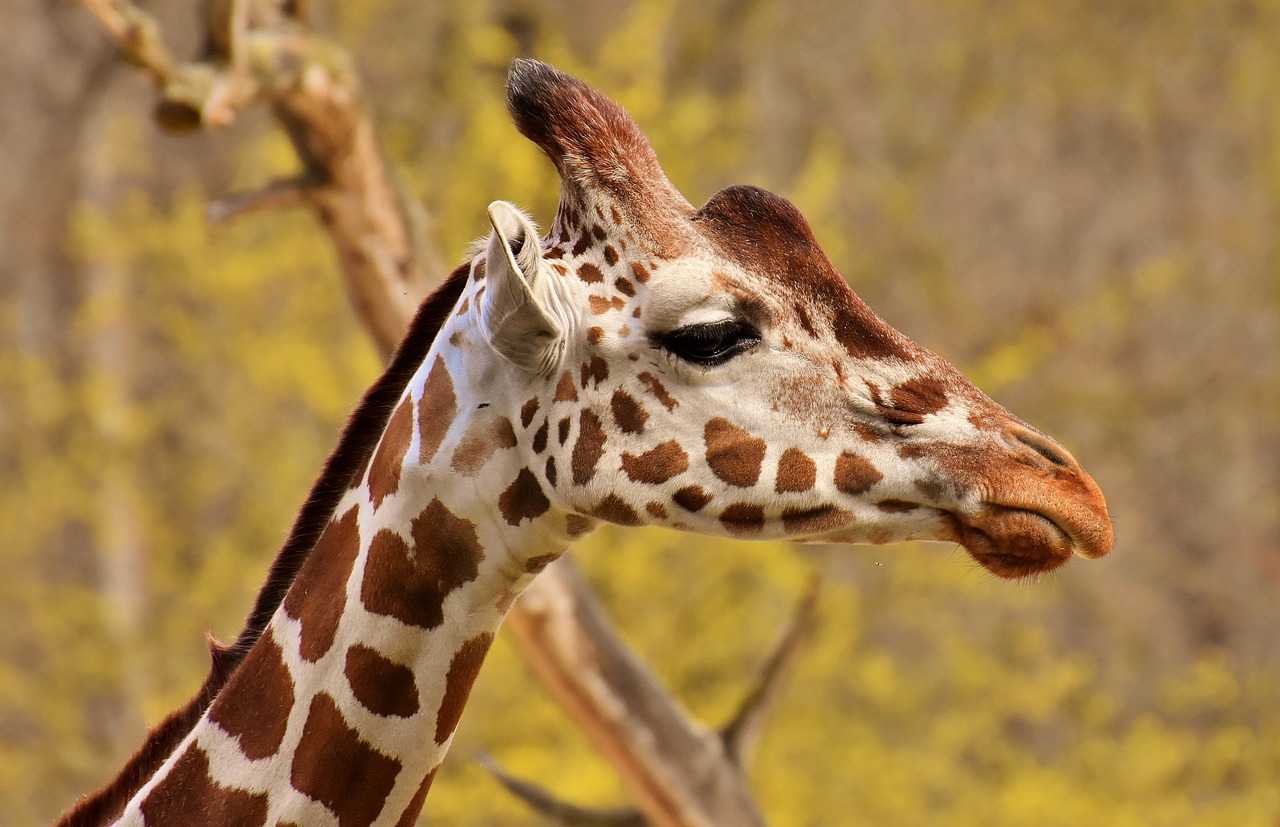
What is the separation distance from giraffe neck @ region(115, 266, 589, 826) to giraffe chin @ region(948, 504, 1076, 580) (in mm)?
545

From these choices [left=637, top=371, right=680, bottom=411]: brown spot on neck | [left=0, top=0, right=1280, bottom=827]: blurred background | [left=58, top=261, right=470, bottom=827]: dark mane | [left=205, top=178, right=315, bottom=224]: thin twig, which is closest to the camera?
[left=637, top=371, right=680, bottom=411]: brown spot on neck

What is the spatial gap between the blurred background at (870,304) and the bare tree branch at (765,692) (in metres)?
3.05

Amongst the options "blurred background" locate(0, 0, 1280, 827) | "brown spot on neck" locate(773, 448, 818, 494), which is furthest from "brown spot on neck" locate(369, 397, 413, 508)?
"blurred background" locate(0, 0, 1280, 827)

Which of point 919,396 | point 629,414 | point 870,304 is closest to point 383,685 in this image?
point 629,414

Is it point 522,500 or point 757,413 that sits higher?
point 757,413

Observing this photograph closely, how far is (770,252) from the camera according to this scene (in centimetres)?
185

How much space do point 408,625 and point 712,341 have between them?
23.4 inches

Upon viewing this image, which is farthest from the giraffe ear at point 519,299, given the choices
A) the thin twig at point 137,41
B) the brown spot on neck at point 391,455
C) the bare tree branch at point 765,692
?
the bare tree branch at point 765,692

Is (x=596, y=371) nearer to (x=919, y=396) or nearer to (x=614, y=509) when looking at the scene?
(x=614, y=509)

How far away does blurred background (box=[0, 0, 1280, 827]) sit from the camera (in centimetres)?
781

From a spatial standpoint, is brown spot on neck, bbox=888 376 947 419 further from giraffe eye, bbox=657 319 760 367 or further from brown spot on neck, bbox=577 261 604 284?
brown spot on neck, bbox=577 261 604 284

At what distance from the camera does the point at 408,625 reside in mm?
1844

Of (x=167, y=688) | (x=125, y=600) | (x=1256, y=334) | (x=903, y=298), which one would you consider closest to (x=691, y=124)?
(x=903, y=298)

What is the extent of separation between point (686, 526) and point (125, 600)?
29.6 ft
